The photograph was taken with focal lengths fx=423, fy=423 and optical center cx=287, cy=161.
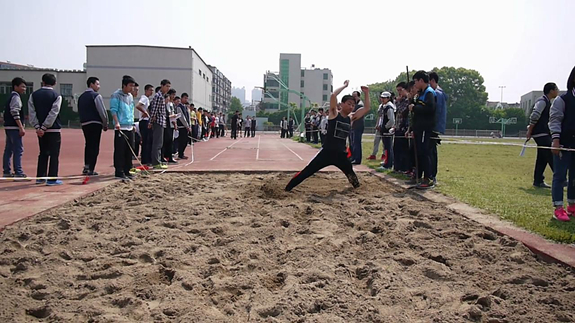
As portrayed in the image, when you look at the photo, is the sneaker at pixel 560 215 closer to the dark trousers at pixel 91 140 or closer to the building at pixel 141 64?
the dark trousers at pixel 91 140

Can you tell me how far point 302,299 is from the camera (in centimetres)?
277

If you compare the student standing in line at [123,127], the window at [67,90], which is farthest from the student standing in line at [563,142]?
the window at [67,90]

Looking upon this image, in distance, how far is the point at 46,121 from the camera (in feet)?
22.2

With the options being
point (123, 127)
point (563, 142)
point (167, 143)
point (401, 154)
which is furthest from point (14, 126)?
point (563, 142)

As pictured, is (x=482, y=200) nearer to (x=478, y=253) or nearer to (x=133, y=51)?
(x=478, y=253)

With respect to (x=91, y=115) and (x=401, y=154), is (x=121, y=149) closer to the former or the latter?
(x=91, y=115)

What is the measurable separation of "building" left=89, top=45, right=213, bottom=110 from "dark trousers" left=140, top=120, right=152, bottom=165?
4443 cm

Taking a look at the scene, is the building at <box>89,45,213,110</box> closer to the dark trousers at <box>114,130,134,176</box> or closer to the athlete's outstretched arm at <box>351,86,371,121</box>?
the dark trousers at <box>114,130,134,176</box>

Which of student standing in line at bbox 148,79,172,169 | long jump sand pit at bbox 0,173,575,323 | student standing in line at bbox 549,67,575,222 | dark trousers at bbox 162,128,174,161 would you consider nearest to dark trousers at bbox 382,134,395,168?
long jump sand pit at bbox 0,173,575,323

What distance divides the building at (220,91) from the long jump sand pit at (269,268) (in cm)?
10258

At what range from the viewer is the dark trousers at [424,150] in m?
7.06

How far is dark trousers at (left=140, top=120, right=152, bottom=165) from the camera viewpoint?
32.6ft

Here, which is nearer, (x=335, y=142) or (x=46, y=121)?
(x=335, y=142)

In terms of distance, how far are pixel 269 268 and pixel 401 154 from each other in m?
6.37
